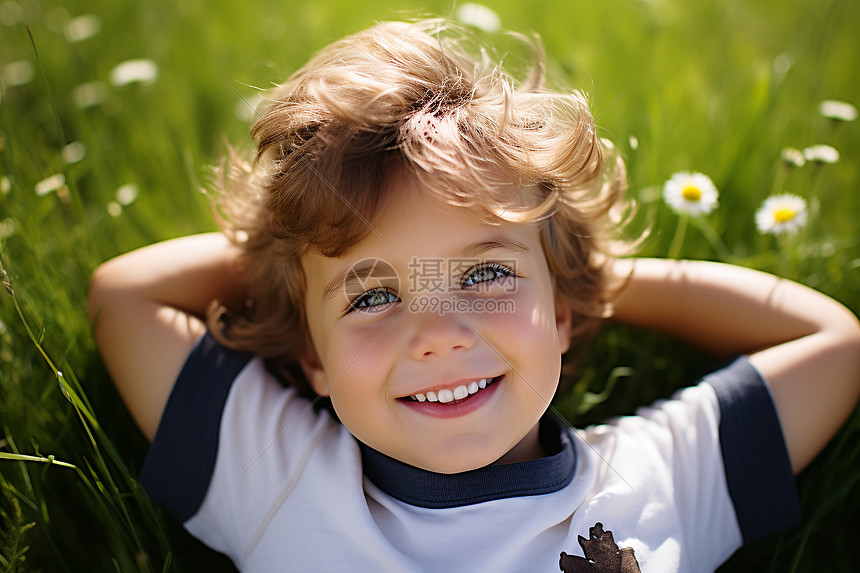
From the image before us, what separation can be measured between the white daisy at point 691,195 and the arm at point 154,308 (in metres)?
0.69

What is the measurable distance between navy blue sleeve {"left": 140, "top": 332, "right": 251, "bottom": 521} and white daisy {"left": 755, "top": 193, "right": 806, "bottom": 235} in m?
0.88

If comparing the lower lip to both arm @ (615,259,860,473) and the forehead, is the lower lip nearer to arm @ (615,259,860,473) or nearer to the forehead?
the forehead

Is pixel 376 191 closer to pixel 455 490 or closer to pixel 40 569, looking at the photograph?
pixel 455 490

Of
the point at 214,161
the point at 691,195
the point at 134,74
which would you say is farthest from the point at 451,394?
the point at 134,74

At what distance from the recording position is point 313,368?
3.24ft

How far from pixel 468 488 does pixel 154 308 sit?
51 centimetres

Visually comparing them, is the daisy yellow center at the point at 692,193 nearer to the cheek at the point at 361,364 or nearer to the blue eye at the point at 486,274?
the blue eye at the point at 486,274

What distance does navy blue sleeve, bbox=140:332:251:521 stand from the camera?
0.92 m

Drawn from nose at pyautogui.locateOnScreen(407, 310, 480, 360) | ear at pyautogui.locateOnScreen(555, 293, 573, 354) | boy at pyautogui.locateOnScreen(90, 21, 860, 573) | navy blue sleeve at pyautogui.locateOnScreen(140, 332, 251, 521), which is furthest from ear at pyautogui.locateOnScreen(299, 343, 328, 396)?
ear at pyautogui.locateOnScreen(555, 293, 573, 354)

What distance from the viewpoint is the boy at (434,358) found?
0.80 meters

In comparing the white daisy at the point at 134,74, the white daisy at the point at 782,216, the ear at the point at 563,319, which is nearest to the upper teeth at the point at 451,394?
the ear at the point at 563,319

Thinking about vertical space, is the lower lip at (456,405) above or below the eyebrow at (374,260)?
below

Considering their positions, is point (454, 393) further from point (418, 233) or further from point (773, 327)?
point (773, 327)

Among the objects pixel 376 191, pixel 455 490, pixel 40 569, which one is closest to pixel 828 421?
pixel 455 490
